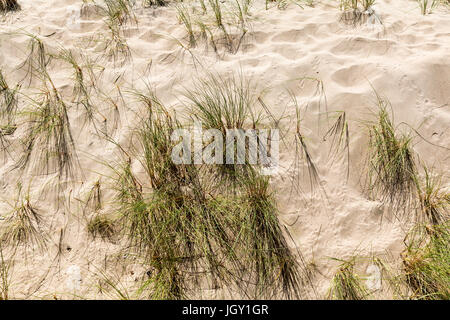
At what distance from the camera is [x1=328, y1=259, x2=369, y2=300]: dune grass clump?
5.03 ft

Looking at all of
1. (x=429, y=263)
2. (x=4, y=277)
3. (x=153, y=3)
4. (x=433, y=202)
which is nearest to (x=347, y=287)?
(x=429, y=263)

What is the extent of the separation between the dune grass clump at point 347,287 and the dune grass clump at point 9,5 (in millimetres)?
3516

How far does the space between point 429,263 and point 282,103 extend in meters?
1.28

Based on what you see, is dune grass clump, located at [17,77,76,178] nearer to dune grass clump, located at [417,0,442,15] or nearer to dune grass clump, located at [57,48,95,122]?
dune grass clump, located at [57,48,95,122]

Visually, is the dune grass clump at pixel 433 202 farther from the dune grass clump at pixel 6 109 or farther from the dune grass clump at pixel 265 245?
the dune grass clump at pixel 6 109

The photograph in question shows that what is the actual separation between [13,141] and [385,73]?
2660 millimetres

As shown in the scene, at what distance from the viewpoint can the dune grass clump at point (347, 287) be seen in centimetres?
153

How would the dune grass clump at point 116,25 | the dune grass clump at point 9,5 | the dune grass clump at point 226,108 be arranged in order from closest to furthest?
the dune grass clump at point 226,108, the dune grass clump at point 116,25, the dune grass clump at point 9,5

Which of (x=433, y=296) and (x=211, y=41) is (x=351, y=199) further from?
(x=211, y=41)

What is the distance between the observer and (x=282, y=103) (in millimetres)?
2184

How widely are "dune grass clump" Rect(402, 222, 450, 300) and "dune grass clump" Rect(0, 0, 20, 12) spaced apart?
373 centimetres

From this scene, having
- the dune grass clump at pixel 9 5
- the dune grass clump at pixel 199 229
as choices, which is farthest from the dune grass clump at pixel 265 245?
the dune grass clump at pixel 9 5

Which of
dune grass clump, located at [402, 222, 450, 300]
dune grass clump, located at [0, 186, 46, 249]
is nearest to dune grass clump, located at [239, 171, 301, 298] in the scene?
dune grass clump, located at [402, 222, 450, 300]
